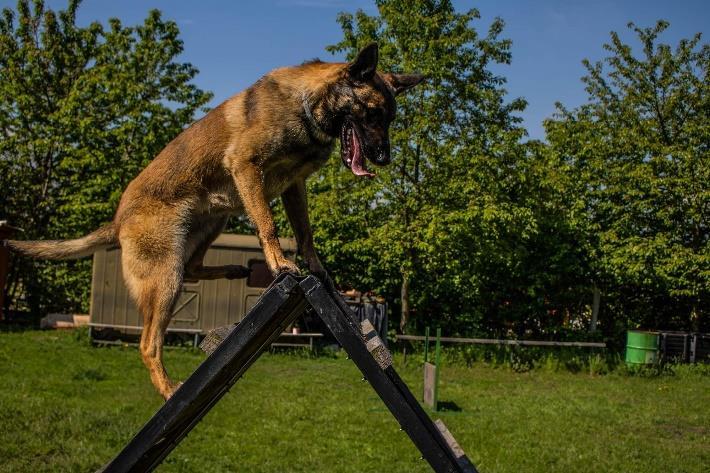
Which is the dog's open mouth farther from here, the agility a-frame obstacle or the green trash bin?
the green trash bin

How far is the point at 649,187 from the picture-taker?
764 inches

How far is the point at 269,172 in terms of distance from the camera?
3.28m

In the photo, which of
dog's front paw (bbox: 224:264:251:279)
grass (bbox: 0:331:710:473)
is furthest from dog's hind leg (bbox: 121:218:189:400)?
grass (bbox: 0:331:710:473)

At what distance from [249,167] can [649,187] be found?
61.1ft

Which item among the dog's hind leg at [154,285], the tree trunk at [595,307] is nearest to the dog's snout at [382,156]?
the dog's hind leg at [154,285]

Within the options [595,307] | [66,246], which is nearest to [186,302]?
[595,307]

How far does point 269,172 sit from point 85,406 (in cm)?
863

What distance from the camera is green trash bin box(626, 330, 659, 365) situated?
1695 centimetres

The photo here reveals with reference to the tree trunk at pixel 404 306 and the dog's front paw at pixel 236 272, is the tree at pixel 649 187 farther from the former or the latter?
the dog's front paw at pixel 236 272

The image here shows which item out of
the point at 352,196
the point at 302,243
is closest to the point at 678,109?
the point at 352,196

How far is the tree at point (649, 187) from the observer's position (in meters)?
18.9

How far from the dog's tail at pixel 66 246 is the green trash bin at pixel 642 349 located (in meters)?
16.0

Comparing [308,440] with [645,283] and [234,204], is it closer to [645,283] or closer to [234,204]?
[234,204]

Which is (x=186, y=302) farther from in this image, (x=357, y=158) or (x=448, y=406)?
(x=357, y=158)
